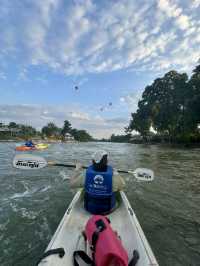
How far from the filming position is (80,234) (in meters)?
2.96

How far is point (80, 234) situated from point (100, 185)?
0.86m

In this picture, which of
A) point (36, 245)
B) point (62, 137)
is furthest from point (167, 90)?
point (62, 137)

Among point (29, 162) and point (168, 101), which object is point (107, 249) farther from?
point (168, 101)

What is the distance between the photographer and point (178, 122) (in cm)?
4225

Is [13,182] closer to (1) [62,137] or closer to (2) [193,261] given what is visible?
(2) [193,261]

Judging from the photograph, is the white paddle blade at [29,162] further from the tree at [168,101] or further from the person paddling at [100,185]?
the tree at [168,101]

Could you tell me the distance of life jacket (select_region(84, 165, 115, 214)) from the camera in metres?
3.24

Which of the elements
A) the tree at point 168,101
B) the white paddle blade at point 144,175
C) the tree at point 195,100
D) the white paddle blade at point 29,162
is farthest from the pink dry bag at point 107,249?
the tree at point 168,101

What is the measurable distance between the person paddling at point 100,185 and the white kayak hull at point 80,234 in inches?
12.7

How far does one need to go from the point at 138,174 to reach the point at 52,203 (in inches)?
114

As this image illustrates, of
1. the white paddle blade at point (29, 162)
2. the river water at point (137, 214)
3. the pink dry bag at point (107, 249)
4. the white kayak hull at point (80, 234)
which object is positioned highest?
the white paddle blade at point (29, 162)

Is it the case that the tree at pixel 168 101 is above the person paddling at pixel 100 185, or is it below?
above

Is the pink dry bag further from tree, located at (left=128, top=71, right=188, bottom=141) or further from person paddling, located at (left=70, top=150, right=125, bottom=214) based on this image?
tree, located at (left=128, top=71, right=188, bottom=141)

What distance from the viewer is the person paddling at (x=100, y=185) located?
3242mm
